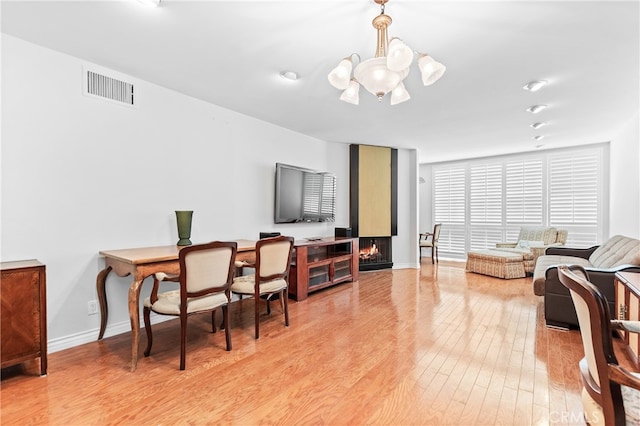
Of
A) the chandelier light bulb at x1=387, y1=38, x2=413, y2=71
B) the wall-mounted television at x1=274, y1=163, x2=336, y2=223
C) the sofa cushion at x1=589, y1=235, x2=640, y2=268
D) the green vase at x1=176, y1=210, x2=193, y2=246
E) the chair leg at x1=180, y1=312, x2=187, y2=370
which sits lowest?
the chair leg at x1=180, y1=312, x2=187, y2=370

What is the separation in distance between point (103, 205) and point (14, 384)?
1445mm

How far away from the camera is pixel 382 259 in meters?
6.21

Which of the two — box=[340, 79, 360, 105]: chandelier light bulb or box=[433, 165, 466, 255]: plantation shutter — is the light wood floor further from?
box=[433, 165, 466, 255]: plantation shutter

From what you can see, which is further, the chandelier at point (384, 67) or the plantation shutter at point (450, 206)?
the plantation shutter at point (450, 206)

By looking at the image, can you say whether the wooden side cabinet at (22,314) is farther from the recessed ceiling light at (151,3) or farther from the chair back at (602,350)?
the chair back at (602,350)

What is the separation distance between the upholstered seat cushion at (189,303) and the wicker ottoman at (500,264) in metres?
4.81

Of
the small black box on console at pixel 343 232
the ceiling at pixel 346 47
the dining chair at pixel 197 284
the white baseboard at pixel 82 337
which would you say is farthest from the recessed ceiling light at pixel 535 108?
the white baseboard at pixel 82 337

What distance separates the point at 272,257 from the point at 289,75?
1792mm

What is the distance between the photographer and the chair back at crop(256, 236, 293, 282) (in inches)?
113

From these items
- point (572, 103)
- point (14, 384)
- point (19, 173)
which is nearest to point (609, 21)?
point (572, 103)

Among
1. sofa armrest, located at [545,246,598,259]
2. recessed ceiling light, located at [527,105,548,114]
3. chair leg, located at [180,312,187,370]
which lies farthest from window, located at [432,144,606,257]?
chair leg, located at [180,312,187,370]

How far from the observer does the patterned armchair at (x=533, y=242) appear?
5.47 metres

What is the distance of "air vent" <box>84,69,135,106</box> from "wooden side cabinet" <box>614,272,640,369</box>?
14.0 feet

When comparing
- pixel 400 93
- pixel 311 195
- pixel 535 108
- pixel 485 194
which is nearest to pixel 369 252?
pixel 311 195
